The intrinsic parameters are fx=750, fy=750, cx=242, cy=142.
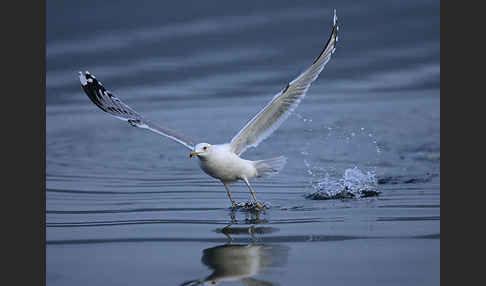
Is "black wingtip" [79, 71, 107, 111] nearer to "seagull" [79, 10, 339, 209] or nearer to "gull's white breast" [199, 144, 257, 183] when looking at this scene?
"seagull" [79, 10, 339, 209]

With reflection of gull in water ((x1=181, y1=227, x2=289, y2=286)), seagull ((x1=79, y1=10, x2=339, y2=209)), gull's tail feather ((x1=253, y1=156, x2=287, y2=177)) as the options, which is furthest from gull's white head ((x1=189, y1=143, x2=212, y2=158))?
reflection of gull in water ((x1=181, y1=227, x2=289, y2=286))

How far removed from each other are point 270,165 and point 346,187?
73cm

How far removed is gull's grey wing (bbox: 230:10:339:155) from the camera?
676cm

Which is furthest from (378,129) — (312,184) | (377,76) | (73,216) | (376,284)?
(376,284)

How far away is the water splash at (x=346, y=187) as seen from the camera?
6.74 meters

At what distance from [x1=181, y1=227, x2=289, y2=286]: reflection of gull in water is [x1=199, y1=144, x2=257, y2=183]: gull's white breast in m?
1.70

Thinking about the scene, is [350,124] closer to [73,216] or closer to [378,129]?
[378,129]

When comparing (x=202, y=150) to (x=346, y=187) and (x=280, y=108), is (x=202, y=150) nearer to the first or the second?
(x=280, y=108)

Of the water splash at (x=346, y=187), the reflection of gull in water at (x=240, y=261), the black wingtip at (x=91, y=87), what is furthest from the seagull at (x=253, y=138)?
the reflection of gull in water at (x=240, y=261)

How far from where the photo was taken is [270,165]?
6.95 m

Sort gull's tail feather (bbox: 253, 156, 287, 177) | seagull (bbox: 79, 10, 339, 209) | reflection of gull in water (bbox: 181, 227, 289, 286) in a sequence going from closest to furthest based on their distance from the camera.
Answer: reflection of gull in water (bbox: 181, 227, 289, 286) → seagull (bbox: 79, 10, 339, 209) → gull's tail feather (bbox: 253, 156, 287, 177)

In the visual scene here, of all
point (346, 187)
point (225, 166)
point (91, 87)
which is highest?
point (91, 87)

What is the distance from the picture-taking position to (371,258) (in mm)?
4719

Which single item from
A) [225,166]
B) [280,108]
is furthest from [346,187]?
[225,166]
